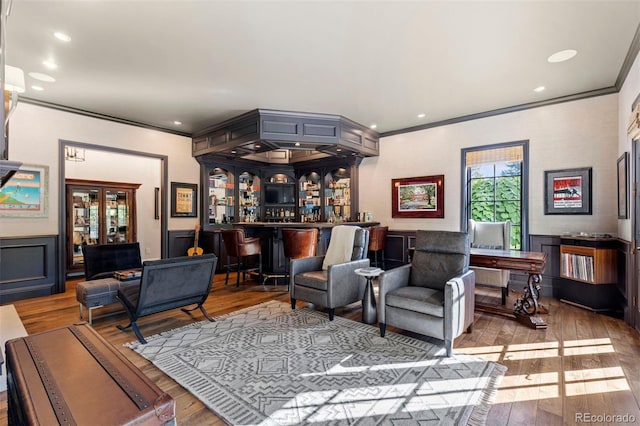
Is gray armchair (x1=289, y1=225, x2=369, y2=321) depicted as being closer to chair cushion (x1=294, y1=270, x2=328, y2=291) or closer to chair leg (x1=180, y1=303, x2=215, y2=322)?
chair cushion (x1=294, y1=270, x2=328, y2=291)

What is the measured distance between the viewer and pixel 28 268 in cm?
457

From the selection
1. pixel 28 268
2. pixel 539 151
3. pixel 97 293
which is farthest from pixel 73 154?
pixel 539 151

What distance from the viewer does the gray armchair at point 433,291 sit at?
2.66 meters

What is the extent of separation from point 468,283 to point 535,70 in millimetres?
2771

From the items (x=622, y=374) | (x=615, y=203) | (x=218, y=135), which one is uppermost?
(x=218, y=135)

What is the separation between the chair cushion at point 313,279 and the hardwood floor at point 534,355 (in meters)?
0.53

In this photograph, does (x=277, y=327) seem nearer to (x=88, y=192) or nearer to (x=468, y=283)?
(x=468, y=283)

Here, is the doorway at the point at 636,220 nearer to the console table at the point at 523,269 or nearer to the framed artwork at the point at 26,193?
the console table at the point at 523,269

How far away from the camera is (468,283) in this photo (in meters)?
2.94

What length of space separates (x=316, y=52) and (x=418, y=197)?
11.9 ft

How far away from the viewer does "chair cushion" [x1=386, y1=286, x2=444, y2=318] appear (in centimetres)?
271

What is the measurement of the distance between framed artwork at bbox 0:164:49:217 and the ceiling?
3.69ft

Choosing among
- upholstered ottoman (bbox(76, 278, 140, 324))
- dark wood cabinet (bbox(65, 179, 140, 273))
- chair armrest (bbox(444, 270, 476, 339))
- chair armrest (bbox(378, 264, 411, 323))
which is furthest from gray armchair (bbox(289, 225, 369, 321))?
dark wood cabinet (bbox(65, 179, 140, 273))

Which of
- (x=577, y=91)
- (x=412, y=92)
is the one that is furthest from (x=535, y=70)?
(x=412, y=92)
